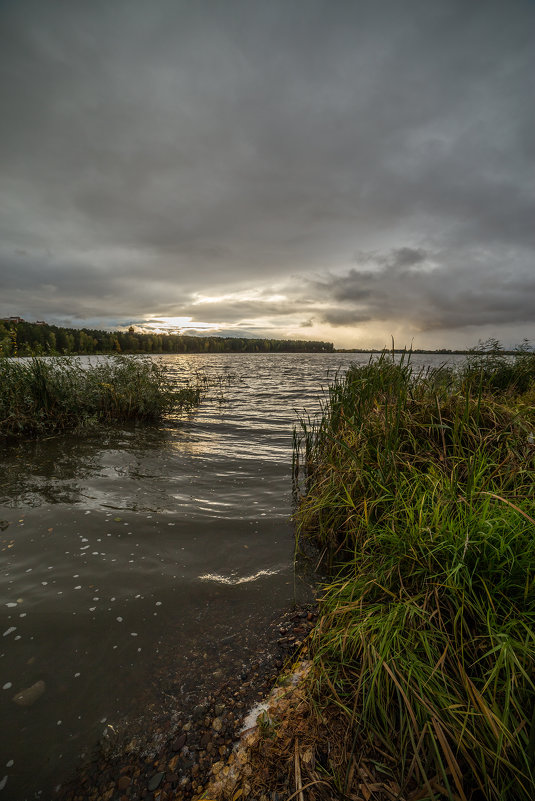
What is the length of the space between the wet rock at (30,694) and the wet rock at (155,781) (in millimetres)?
1394

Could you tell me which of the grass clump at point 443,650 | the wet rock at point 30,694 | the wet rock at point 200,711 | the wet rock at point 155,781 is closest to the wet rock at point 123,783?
the wet rock at point 155,781

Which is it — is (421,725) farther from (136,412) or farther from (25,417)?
(136,412)

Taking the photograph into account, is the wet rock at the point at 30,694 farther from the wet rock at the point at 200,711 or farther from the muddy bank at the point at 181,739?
the wet rock at the point at 200,711

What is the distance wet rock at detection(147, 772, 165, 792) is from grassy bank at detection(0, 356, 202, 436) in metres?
10.6

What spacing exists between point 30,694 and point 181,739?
1.54m

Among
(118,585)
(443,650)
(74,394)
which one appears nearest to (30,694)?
(118,585)

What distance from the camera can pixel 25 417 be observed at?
10.2m

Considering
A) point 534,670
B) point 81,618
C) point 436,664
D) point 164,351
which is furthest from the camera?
point 164,351

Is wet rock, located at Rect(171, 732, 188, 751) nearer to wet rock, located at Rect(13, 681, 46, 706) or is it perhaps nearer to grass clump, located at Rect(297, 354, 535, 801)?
grass clump, located at Rect(297, 354, 535, 801)

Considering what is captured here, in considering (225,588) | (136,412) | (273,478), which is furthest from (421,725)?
(136,412)

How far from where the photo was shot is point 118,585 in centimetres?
440

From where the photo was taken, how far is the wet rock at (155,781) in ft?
7.42

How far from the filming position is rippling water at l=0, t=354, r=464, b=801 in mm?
2783

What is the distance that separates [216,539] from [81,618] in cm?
226
